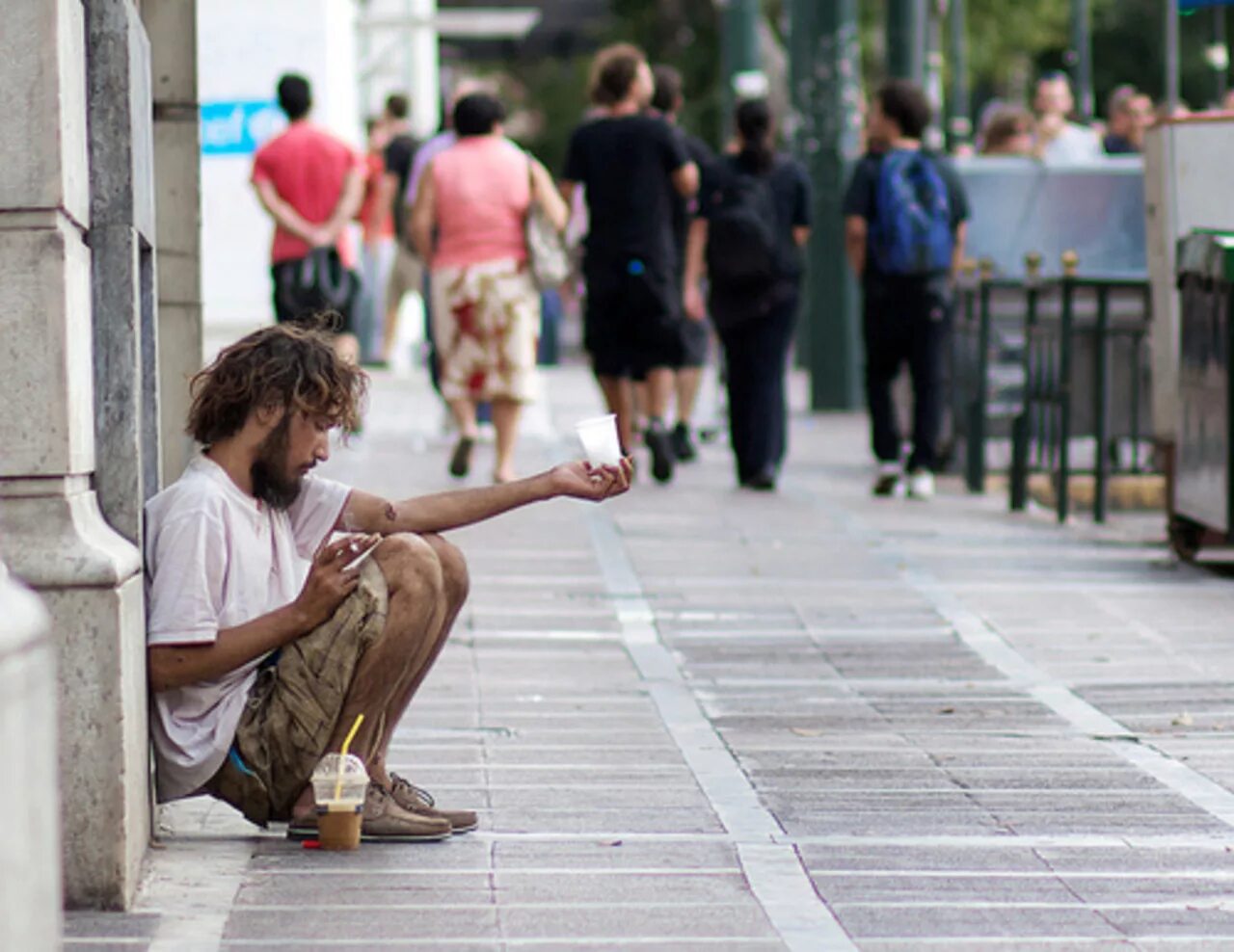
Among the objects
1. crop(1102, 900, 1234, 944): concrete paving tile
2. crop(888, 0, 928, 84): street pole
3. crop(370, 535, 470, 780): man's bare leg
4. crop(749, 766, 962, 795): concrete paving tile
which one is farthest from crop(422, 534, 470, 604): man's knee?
crop(888, 0, 928, 84): street pole

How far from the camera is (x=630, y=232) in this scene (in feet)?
43.6

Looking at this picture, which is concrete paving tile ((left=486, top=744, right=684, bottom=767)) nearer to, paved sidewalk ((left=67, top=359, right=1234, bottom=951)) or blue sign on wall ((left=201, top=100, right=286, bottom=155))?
paved sidewalk ((left=67, top=359, right=1234, bottom=951))

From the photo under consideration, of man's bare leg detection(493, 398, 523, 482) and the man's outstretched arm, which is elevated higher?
the man's outstretched arm

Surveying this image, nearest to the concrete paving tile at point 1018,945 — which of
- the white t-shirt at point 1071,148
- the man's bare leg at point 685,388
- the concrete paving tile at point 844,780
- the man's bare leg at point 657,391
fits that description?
the concrete paving tile at point 844,780

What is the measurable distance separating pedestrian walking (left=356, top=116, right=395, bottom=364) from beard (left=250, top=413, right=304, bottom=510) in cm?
1193

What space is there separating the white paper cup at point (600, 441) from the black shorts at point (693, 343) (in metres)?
7.82

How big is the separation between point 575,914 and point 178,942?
72cm

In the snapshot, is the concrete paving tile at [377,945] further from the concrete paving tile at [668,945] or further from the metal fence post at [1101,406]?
the metal fence post at [1101,406]

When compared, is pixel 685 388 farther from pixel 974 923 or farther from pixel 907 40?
pixel 974 923

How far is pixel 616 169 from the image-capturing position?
1328cm

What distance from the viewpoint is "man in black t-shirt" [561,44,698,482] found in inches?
523

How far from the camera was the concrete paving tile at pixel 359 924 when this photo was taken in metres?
4.94

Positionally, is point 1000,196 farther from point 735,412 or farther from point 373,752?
point 373,752

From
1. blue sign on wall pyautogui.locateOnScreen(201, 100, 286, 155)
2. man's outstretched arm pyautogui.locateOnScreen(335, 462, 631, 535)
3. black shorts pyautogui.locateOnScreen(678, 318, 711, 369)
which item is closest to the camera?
A: man's outstretched arm pyautogui.locateOnScreen(335, 462, 631, 535)
